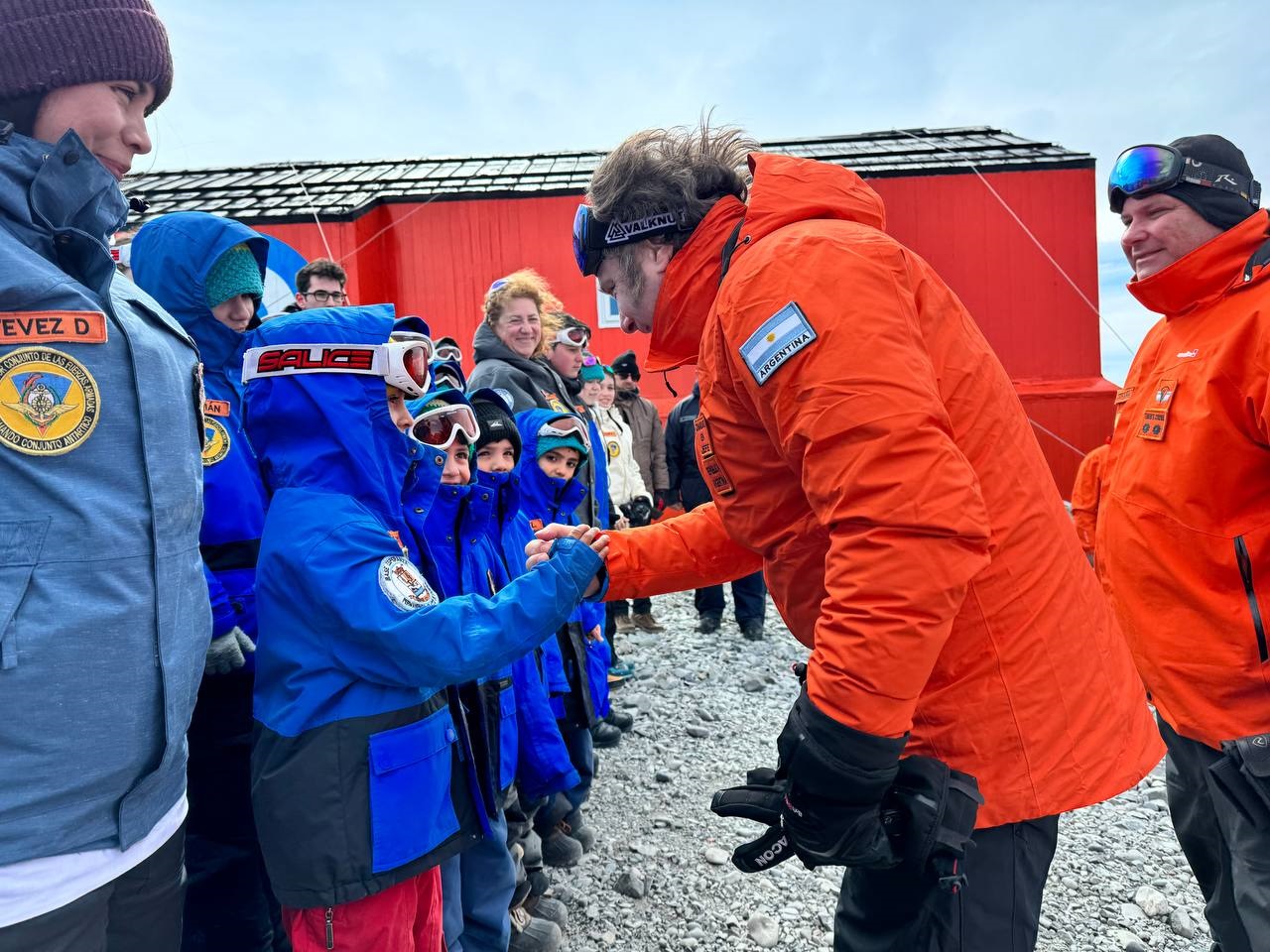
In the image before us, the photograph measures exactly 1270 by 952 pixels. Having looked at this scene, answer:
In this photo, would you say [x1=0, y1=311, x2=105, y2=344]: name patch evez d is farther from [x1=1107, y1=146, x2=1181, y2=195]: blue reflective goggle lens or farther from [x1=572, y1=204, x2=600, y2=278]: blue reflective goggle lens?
[x1=1107, y1=146, x2=1181, y2=195]: blue reflective goggle lens

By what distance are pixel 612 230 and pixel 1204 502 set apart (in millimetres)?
1919

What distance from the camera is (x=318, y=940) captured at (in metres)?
1.99

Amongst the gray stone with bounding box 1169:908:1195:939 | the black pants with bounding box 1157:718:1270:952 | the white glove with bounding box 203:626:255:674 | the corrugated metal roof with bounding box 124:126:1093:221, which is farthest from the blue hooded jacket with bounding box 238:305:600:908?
the corrugated metal roof with bounding box 124:126:1093:221

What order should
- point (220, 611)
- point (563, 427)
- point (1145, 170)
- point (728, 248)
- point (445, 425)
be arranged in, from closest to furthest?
1. point (728, 248)
2. point (220, 611)
3. point (1145, 170)
4. point (445, 425)
5. point (563, 427)

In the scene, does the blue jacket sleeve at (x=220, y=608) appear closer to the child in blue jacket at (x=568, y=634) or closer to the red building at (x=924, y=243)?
the child in blue jacket at (x=568, y=634)

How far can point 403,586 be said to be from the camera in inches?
77.9

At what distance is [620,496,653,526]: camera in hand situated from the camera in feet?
23.2

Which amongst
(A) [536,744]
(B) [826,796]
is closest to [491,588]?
(A) [536,744]

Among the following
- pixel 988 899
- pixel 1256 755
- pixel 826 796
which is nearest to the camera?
pixel 826 796

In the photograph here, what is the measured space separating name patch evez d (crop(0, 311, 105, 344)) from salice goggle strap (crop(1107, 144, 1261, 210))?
307 centimetres

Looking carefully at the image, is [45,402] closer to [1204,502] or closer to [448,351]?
[1204,502]

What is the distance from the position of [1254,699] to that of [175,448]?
2868 millimetres

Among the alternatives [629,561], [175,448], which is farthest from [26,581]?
[629,561]

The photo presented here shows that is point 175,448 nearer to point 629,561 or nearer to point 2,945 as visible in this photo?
point 2,945
